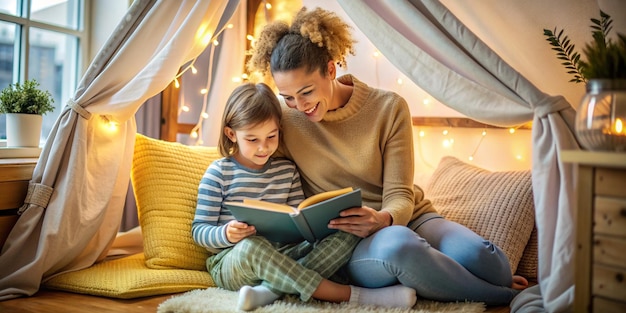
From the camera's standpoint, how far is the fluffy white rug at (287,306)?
5.35ft

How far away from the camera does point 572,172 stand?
156 cm

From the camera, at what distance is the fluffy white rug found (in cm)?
163

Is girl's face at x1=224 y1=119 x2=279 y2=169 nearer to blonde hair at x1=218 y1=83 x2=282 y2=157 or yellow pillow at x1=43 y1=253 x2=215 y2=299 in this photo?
blonde hair at x1=218 y1=83 x2=282 y2=157

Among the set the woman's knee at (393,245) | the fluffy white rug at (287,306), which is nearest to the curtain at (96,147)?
the fluffy white rug at (287,306)

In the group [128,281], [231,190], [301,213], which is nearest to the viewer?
[301,213]

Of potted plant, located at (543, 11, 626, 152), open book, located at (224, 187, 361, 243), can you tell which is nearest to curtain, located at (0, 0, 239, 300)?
open book, located at (224, 187, 361, 243)

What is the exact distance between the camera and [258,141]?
1.94m

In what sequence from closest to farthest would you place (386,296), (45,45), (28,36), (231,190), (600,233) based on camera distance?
(600,233) < (386,296) < (231,190) < (28,36) < (45,45)

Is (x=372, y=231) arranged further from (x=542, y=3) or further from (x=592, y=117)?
(x=542, y=3)

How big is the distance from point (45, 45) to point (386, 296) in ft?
6.12

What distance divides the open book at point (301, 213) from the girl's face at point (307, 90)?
34 centimetres

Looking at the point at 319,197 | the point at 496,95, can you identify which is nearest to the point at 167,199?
the point at 319,197

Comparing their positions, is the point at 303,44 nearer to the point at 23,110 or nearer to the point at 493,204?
the point at 493,204

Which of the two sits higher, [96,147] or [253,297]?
[96,147]
